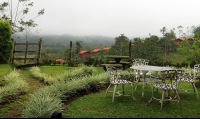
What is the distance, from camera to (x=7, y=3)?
11461mm

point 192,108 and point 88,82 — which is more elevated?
point 88,82

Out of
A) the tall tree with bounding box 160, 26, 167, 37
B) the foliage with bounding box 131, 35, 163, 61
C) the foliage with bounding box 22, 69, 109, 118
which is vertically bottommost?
the foliage with bounding box 22, 69, 109, 118

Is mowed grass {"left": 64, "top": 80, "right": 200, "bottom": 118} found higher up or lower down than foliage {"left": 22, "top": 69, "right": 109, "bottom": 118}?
lower down

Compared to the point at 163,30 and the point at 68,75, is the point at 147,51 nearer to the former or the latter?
the point at 68,75

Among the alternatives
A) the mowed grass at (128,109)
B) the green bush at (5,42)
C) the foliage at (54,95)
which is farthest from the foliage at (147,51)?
the green bush at (5,42)

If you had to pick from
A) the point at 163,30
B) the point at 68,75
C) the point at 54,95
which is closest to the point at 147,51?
the point at 68,75

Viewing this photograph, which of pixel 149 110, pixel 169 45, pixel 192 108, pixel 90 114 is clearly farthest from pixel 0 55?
pixel 169 45

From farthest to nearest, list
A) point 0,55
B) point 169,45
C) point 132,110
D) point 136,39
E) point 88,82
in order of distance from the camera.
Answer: point 169,45 < point 136,39 < point 0,55 < point 88,82 < point 132,110

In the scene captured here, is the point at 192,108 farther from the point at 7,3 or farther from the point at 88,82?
the point at 7,3

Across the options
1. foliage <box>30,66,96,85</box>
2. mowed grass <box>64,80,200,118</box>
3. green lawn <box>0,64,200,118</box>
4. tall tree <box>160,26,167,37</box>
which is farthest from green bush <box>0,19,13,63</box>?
tall tree <box>160,26,167,37</box>

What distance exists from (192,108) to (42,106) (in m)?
2.99

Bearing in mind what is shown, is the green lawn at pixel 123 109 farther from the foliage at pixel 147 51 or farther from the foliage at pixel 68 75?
the foliage at pixel 147 51

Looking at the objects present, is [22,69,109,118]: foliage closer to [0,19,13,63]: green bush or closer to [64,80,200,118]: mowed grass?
[64,80,200,118]: mowed grass

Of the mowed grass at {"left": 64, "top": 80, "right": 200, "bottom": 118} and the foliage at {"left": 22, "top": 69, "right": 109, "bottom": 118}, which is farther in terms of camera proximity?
the mowed grass at {"left": 64, "top": 80, "right": 200, "bottom": 118}
